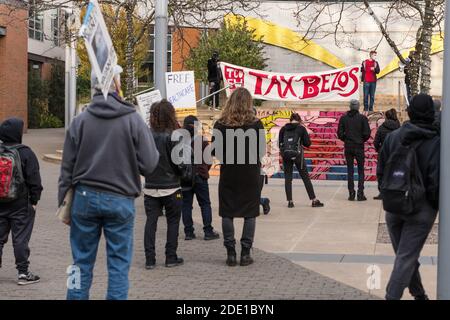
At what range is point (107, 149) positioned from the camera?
5059mm

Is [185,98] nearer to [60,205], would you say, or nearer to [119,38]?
[60,205]

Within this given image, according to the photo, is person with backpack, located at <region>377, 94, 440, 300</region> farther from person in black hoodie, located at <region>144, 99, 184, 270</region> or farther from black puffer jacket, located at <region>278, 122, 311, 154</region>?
black puffer jacket, located at <region>278, 122, 311, 154</region>

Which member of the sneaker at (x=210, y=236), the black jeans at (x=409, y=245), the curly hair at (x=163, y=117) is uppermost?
the curly hair at (x=163, y=117)

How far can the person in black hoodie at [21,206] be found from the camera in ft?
23.0

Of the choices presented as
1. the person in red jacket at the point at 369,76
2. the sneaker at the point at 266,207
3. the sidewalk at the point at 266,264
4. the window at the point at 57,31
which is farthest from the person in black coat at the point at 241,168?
the window at the point at 57,31

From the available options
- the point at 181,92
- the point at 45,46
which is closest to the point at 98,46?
the point at 181,92

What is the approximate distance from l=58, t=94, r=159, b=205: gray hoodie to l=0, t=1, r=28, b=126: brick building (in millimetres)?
29677

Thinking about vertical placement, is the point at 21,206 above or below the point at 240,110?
below

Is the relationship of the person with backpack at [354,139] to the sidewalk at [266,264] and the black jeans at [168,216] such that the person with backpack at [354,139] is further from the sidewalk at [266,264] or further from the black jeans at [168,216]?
the black jeans at [168,216]

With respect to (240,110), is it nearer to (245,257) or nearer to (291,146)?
(245,257)

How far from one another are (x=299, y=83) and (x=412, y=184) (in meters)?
15.0

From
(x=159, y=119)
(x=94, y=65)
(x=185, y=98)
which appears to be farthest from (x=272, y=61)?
(x=94, y=65)

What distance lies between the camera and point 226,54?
88.9 feet

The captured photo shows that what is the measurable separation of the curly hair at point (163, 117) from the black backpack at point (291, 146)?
5.06 meters
